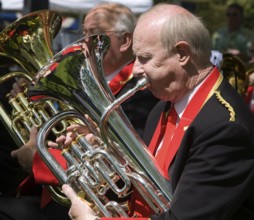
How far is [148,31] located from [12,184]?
184cm

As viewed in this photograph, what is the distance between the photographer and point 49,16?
4074 mm

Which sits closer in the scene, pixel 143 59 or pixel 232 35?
pixel 143 59

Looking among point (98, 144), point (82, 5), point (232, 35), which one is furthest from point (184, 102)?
point (82, 5)

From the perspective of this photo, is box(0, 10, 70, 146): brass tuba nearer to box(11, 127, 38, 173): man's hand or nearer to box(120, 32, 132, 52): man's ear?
box(11, 127, 38, 173): man's hand

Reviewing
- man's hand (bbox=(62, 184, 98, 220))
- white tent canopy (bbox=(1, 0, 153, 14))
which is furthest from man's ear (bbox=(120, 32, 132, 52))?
white tent canopy (bbox=(1, 0, 153, 14))

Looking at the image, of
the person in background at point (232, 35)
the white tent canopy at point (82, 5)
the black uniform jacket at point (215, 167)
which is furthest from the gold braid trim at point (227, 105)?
the white tent canopy at point (82, 5)

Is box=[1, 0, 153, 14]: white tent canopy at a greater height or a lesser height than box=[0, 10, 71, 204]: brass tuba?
lesser

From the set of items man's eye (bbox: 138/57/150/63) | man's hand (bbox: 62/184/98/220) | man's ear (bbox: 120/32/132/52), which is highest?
man's eye (bbox: 138/57/150/63)

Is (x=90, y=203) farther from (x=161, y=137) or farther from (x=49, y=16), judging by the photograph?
(x=49, y=16)

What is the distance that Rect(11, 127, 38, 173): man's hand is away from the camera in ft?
12.5

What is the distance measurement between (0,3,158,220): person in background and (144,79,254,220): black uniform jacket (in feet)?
4.09

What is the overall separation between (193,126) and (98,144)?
1.63 ft

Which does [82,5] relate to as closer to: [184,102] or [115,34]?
[115,34]

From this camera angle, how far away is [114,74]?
4172mm
